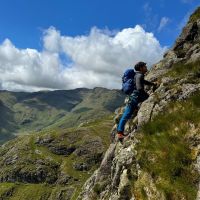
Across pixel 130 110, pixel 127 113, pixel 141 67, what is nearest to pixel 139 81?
pixel 141 67

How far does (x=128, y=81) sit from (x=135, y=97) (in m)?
1.43

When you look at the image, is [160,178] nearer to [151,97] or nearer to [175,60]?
[151,97]

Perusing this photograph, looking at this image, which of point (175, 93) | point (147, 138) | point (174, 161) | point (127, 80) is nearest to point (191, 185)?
point (174, 161)

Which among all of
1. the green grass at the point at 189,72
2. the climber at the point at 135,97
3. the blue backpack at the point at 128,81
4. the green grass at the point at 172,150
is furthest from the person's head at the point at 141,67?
the green grass at the point at 172,150

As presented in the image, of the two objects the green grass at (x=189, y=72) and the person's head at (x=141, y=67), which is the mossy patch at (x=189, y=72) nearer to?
the green grass at (x=189, y=72)

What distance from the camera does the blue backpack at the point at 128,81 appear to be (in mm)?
24891

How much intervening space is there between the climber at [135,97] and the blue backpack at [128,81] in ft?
0.83

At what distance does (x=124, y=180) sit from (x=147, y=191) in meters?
2.57

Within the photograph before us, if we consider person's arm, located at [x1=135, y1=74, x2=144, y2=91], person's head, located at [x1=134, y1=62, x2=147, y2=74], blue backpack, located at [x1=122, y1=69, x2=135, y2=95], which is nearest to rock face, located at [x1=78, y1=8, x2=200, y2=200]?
person's arm, located at [x1=135, y1=74, x2=144, y2=91]

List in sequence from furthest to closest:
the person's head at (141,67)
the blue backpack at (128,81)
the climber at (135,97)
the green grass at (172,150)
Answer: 1. the person's head at (141,67)
2. the blue backpack at (128,81)
3. the climber at (135,97)
4. the green grass at (172,150)

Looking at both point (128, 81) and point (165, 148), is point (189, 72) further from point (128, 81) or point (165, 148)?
point (165, 148)

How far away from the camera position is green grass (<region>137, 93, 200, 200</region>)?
15.4 metres

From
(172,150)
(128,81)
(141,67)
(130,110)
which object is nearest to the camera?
(172,150)

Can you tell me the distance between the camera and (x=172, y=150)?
661 inches
